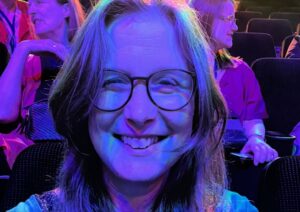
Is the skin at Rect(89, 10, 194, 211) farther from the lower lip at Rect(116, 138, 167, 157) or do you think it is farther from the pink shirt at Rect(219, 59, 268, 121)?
the pink shirt at Rect(219, 59, 268, 121)

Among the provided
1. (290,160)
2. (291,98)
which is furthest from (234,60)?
(290,160)

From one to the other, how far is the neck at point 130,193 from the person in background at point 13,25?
1.85 meters

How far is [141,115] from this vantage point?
82cm

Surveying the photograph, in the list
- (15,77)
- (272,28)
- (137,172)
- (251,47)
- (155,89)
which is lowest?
(272,28)

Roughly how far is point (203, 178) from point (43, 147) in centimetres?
43

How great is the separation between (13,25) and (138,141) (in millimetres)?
2147

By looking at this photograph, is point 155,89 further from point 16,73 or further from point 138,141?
point 16,73

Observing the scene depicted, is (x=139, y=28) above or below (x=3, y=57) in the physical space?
above

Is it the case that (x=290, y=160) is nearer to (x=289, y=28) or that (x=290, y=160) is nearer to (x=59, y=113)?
(x=59, y=113)

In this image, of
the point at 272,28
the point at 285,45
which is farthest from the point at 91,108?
Result: the point at 272,28

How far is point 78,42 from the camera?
878mm

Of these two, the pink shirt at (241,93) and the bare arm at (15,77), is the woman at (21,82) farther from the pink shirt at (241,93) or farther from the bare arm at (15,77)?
the pink shirt at (241,93)

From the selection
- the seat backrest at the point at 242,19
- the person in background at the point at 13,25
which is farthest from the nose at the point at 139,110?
the seat backrest at the point at 242,19

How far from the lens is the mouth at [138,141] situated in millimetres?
840
